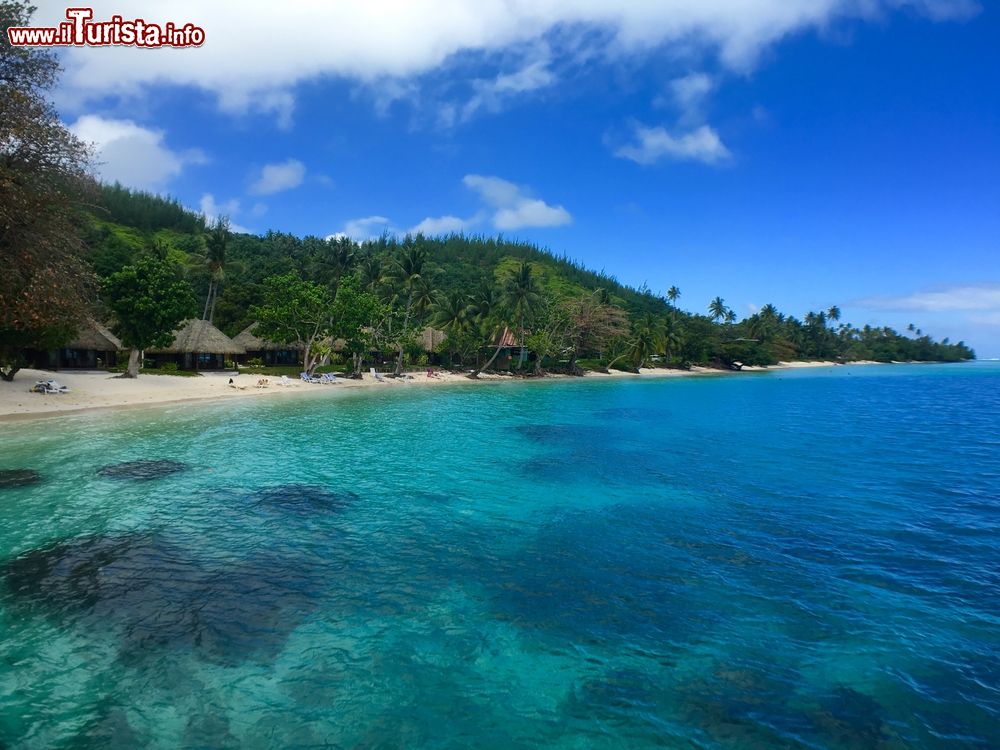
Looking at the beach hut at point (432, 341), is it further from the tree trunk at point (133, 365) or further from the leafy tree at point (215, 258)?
the tree trunk at point (133, 365)

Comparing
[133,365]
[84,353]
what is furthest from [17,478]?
[84,353]

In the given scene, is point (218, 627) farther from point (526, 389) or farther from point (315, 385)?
point (526, 389)

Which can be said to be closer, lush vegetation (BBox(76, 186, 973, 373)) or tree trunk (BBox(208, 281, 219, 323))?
lush vegetation (BBox(76, 186, 973, 373))

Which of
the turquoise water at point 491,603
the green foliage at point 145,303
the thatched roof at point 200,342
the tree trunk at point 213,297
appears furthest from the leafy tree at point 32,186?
the tree trunk at point 213,297

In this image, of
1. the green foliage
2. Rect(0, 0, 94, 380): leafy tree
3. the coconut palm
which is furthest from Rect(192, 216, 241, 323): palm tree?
the coconut palm

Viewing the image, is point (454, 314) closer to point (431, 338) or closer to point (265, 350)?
point (431, 338)

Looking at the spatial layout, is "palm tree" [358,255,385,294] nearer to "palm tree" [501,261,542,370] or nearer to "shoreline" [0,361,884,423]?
"shoreline" [0,361,884,423]

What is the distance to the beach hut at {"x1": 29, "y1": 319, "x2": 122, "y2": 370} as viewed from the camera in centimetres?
4116

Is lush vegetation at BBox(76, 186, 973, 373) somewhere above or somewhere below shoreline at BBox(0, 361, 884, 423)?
above

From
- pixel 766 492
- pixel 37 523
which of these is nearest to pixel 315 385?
pixel 37 523

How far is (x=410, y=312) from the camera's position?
200 ft

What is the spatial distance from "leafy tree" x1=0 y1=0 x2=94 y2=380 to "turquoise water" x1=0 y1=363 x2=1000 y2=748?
18.7ft

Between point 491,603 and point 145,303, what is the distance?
36.4 m

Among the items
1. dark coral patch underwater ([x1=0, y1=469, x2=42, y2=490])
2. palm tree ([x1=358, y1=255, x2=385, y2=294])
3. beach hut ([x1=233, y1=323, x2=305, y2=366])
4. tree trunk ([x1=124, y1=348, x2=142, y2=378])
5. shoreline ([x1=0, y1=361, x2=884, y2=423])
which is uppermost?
palm tree ([x1=358, y1=255, x2=385, y2=294])
